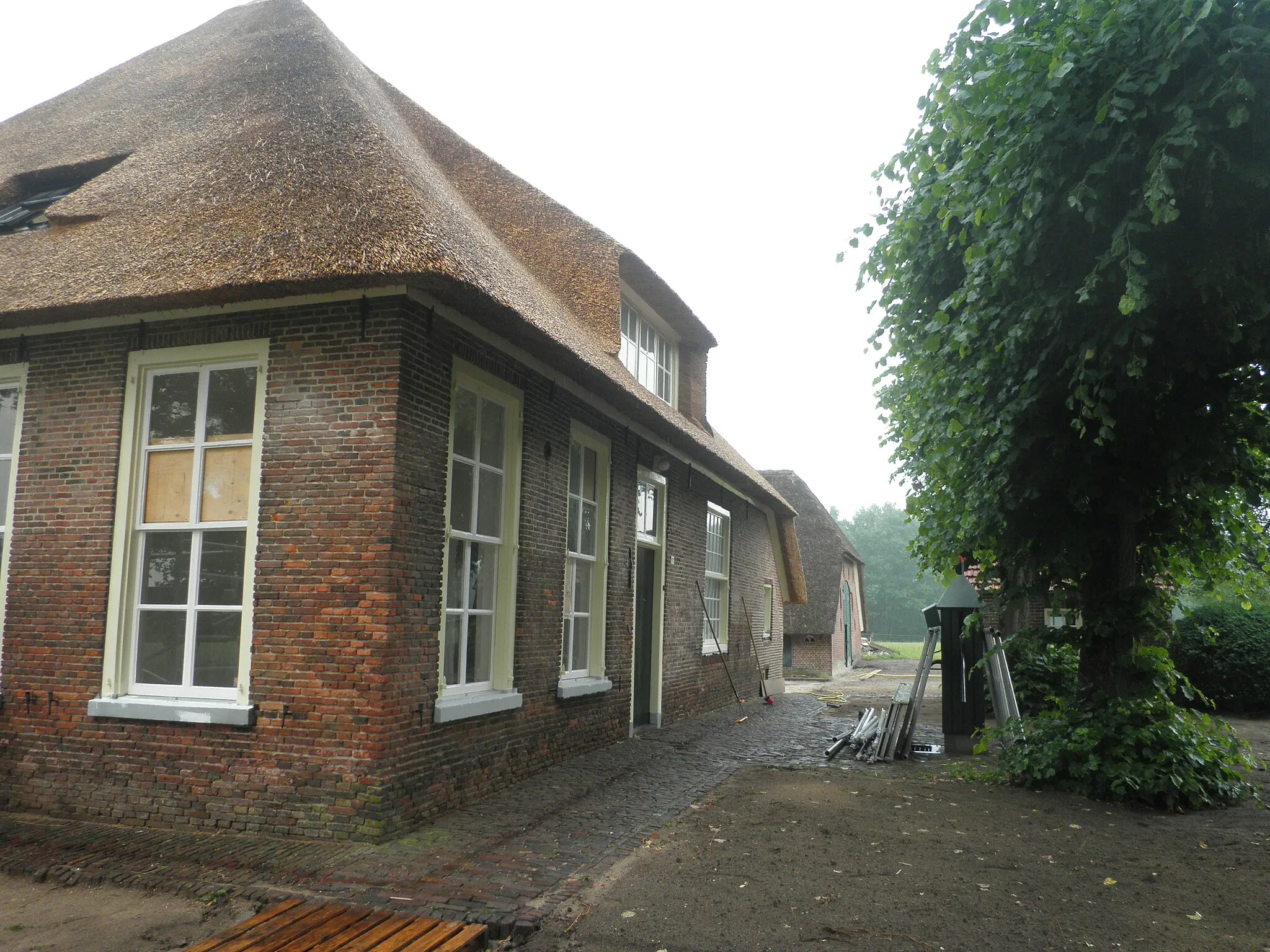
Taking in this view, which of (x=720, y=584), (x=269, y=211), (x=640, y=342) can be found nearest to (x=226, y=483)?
(x=269, y=211)

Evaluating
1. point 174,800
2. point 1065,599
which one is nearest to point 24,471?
point 174,800

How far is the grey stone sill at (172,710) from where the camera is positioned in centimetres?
648

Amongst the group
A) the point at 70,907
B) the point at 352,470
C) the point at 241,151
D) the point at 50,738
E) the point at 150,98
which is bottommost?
the point at 70,907

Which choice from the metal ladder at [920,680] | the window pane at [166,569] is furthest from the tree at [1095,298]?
the window pane at [166,569]

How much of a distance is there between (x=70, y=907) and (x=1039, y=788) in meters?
7.54

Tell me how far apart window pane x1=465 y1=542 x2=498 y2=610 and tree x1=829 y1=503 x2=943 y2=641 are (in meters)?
64.9

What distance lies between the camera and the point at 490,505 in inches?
329

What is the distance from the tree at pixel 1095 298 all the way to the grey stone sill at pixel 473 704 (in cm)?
441

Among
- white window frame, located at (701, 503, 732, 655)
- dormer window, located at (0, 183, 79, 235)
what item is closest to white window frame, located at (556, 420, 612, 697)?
white window frame, located at (701, 503, 732, 655)

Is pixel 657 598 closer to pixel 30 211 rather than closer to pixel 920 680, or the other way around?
pixel 920 680

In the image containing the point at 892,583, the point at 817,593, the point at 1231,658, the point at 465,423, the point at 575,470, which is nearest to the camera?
the point at 465,423

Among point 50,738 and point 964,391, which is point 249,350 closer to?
point 50,738

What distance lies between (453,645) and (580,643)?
278 cm

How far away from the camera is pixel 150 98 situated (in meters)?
9.66
